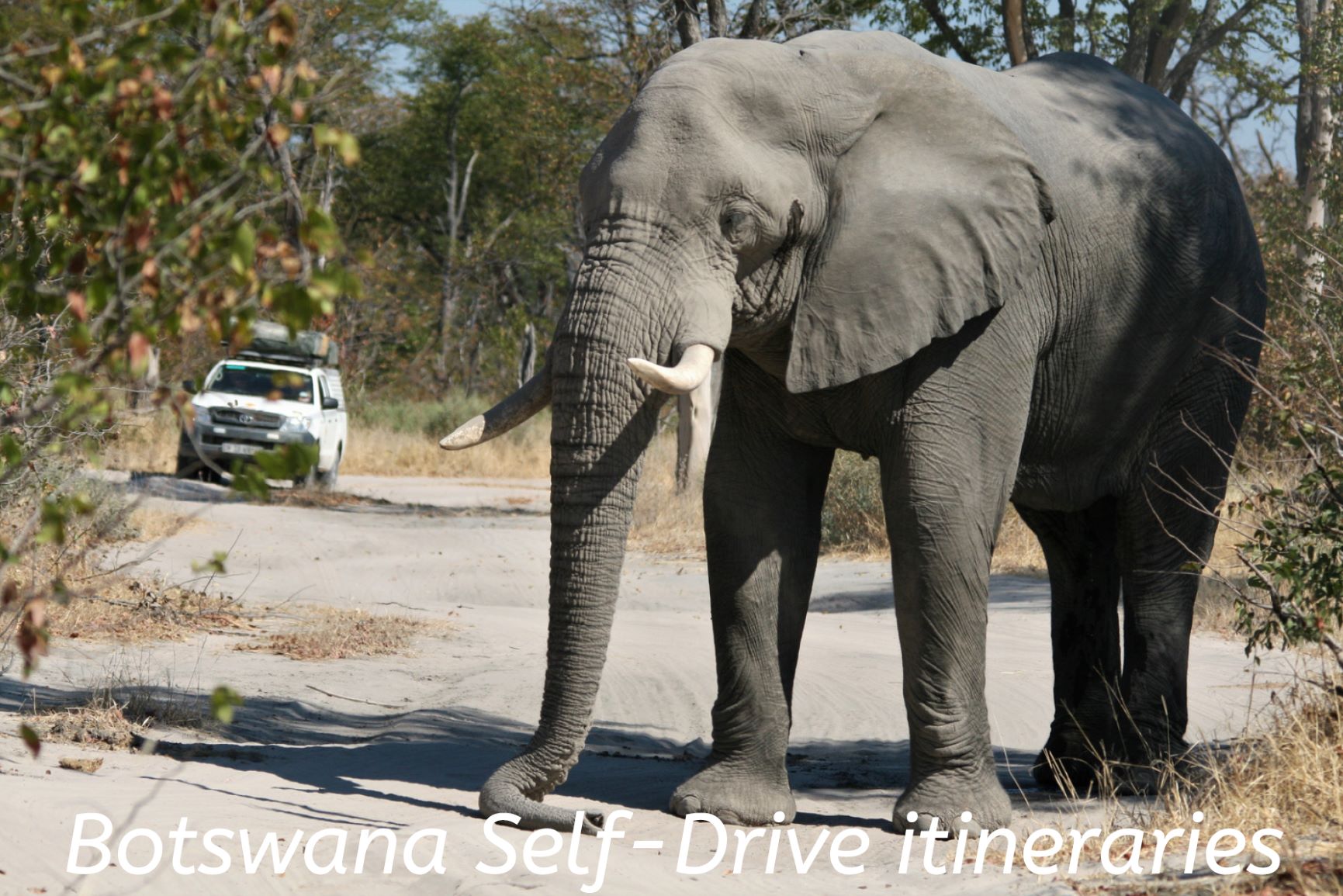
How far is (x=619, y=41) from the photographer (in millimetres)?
24094

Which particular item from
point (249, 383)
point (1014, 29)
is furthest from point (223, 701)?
point (249, 383)

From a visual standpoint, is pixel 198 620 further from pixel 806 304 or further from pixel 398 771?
pixel 806 304

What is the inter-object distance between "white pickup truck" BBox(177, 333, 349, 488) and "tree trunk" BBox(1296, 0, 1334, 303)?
41.0 feet

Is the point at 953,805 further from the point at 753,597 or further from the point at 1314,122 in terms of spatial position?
the point at 1314,122

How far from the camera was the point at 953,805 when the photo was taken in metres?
6.25

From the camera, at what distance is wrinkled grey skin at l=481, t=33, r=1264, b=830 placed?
5.77 m

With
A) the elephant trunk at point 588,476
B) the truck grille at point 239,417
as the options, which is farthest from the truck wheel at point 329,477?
the elephant trunk at point 588,476

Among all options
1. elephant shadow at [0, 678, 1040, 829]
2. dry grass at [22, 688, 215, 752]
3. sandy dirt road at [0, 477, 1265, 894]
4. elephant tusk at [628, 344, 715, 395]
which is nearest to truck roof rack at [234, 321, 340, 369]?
sandy dirt road at [0, 477, 1265, 894]

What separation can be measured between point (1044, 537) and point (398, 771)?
324 centimetres

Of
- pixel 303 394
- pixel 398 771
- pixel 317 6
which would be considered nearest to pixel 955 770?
pixel 398 771

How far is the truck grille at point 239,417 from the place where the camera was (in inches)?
894

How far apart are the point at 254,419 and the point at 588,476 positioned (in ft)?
58.7

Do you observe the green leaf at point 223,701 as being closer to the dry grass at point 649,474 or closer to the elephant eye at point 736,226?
the elephant eye at point 736,226

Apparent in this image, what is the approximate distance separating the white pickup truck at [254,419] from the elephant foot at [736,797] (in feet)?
52.4
